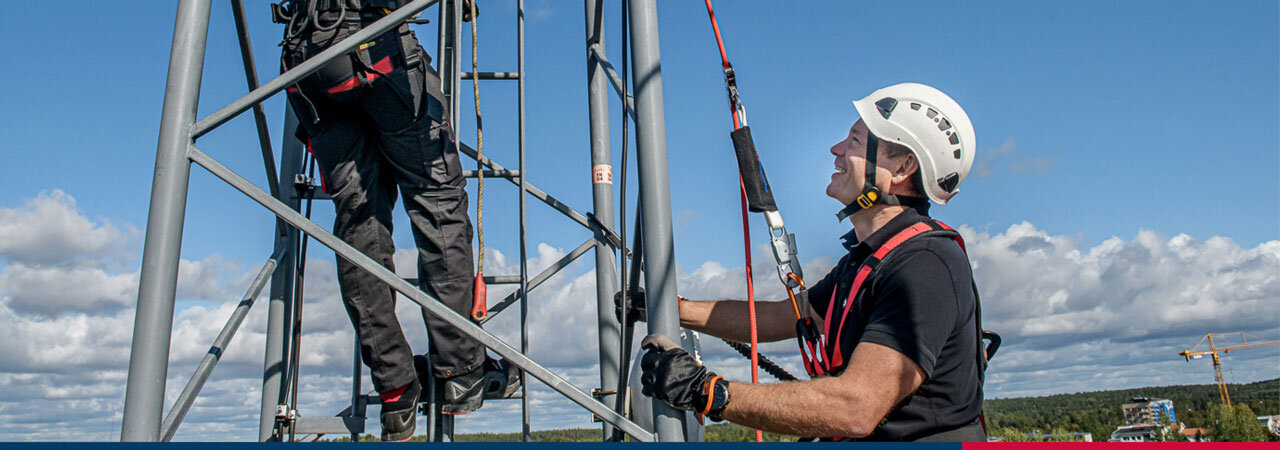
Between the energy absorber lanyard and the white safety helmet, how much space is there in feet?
2.02

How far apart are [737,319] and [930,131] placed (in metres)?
1.25

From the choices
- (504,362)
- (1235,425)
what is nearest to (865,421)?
(504,362)

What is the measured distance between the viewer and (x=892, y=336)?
8.79 ft

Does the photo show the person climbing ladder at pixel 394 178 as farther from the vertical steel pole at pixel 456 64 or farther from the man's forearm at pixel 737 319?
the man's forearm at pixel 737 319

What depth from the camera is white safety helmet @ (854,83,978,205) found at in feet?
11.0

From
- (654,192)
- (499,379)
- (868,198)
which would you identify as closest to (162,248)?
(499,379)

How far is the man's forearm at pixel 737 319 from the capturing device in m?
3.89

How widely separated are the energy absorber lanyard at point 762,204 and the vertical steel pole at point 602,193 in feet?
5.33

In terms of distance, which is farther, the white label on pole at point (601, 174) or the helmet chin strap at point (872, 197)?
the white label on pole at point (601, 174)

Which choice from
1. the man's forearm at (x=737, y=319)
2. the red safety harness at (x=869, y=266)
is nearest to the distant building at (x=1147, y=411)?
the man's forearm at (x=737, y=319)

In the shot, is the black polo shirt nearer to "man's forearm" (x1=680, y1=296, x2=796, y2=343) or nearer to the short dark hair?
the short dark hair

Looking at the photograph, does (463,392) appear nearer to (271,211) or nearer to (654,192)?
(271,211)

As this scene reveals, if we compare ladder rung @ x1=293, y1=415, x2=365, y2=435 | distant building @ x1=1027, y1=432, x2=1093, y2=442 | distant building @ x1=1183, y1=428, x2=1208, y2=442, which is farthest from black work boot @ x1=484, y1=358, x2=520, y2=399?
distant building @ x1=1183, y1=428, x2=1208, y2=442

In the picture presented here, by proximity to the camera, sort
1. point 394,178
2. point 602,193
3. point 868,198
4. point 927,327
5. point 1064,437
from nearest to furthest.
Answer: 1. point 927,327
2. point 868,198
3. point 394,178
4. point 602,193
5. point 1064,437
